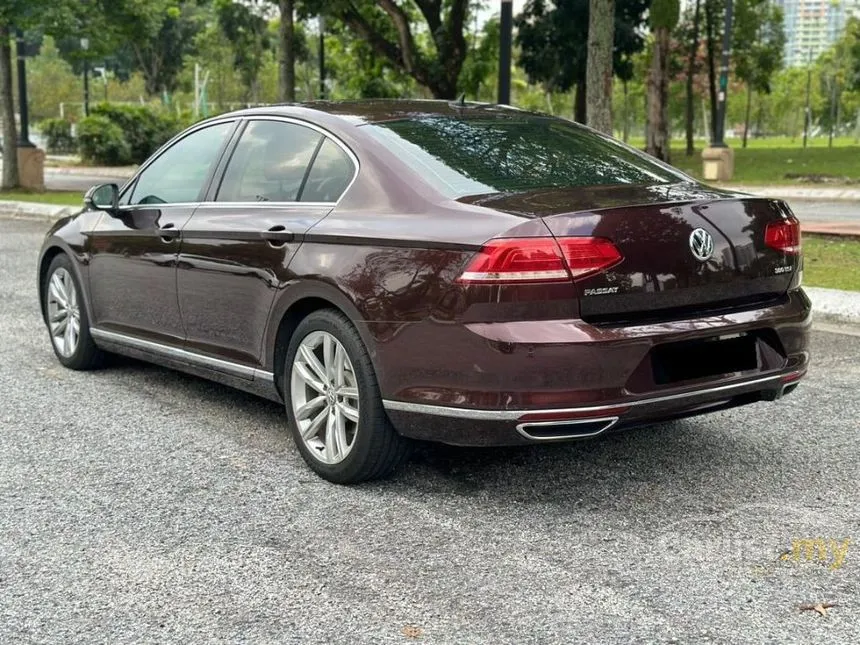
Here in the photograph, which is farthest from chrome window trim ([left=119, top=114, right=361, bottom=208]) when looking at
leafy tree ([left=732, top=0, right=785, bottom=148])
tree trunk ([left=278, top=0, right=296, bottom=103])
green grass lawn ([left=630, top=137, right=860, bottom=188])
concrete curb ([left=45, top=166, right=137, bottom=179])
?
leafy tree ([left=732, top=0, right=785, bottom=148])

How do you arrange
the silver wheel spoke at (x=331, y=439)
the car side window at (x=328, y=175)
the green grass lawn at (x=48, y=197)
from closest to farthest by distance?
the silver wheel spoke at (x=331, y=439)
the car side window at (x=328, y=175)
the green grass lawn at (x=48, y=197)

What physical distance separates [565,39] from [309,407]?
99.4ft

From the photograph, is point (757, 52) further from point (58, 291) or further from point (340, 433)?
point (340, 433)

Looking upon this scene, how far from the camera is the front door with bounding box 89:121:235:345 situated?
5.43 m

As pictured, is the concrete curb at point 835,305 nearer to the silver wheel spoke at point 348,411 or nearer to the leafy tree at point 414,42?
the silver wheel spoke at point 348,411

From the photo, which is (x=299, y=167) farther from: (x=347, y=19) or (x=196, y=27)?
(x=196, y=27)

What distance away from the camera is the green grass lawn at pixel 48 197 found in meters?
19.8

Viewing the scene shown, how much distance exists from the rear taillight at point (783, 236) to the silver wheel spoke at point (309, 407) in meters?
1.91

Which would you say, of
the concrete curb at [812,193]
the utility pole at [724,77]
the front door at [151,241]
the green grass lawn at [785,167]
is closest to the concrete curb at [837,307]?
the front door at [151,241]

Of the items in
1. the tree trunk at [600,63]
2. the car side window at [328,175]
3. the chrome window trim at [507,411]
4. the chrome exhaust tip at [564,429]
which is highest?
the tree trunk at [600,63]

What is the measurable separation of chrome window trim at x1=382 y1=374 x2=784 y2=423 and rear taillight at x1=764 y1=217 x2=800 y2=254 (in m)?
0.55

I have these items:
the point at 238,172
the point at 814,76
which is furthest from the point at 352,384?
the point at 814,76

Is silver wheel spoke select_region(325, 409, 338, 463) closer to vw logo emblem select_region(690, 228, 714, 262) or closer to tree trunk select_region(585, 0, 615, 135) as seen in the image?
vw logo emblem select_region(690, 228, 714, 262)

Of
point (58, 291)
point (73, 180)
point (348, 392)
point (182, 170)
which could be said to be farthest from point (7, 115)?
point (348, 392)
